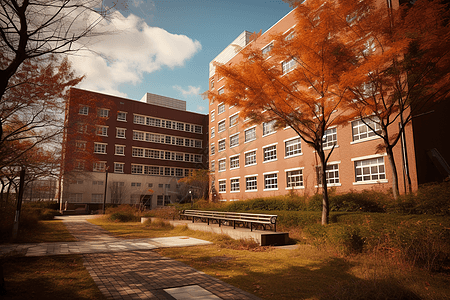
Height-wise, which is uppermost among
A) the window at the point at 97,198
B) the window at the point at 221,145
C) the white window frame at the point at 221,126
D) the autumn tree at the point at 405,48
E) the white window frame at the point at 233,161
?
the white window frame at the point at 221,126

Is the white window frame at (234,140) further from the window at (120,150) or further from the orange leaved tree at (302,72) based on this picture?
the orange leaved tree at (302,72)

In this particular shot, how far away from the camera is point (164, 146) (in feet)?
172

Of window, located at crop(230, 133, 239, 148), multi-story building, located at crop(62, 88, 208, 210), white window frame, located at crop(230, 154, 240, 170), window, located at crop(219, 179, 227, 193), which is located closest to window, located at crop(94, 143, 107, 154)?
multi-story building, located at crop(62, 88, 208, 210)

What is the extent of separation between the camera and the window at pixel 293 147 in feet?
86.5

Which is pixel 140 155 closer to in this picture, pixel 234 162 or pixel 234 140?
pixel 234 140

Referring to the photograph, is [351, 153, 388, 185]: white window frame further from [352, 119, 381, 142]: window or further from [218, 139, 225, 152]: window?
[218, 139, 225, 152]: window

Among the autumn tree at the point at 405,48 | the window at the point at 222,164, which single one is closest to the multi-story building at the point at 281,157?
the window at the point at 222,164

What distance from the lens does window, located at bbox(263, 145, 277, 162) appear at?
29.8 m

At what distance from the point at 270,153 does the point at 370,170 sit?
478 inches

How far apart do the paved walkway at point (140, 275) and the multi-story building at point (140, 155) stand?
30.3 meters

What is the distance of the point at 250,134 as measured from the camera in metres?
34.6

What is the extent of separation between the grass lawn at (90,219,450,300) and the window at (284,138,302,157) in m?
17.8

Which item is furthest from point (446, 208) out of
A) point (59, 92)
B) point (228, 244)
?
point (59, 92)

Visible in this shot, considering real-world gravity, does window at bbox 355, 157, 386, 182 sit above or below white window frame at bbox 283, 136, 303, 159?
below
